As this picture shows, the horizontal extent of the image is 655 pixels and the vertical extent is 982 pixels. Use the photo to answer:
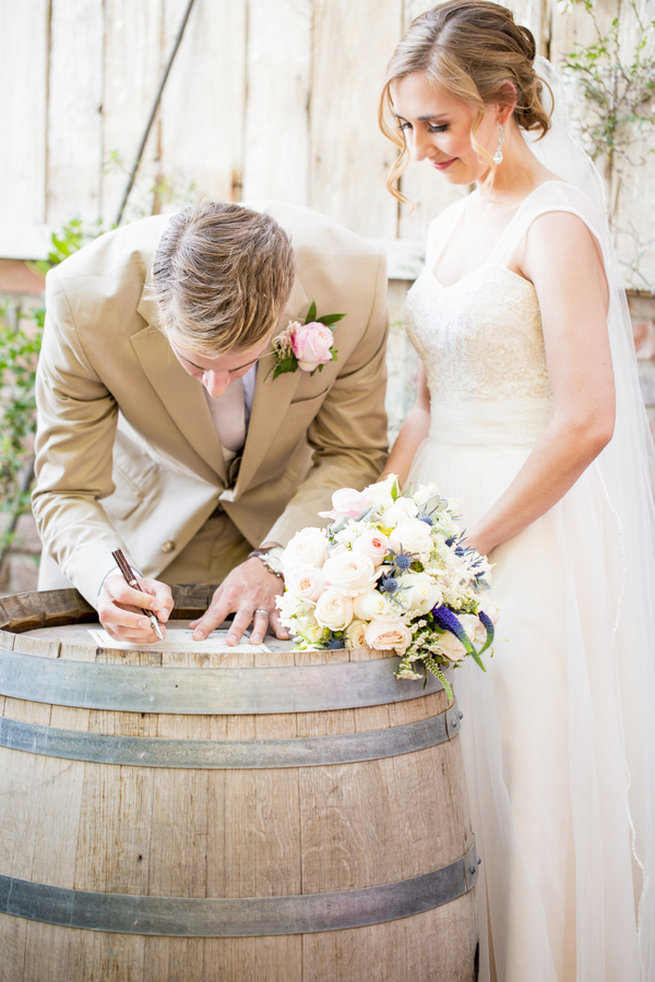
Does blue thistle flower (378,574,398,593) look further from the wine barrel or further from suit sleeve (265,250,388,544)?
suit sleeve (265,250,388,544)

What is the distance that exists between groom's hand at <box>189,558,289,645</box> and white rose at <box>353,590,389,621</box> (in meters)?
0.28

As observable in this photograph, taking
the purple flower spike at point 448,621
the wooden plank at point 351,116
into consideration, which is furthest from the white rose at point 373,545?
the wooden plank at point 351,116

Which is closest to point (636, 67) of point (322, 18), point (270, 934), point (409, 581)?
point (322, 18)

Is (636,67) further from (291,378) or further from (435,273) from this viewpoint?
(291,378)

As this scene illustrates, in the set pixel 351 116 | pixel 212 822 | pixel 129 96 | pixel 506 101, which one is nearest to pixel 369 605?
pixel 212 822

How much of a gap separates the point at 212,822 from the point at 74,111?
7.88ft

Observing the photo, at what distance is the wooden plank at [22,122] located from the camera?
2.85 m

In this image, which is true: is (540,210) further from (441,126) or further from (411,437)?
(411,437)

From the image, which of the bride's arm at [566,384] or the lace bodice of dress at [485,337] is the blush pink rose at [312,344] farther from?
the bride's arm at [566,384]

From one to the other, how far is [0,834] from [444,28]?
1.51 metres

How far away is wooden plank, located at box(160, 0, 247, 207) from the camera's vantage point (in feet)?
9.30

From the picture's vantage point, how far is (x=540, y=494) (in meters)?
1.60

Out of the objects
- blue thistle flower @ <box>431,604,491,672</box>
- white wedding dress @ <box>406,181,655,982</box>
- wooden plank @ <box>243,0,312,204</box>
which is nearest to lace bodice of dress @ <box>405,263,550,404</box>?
white wedding dress @ <box>406,181,655,982</box>

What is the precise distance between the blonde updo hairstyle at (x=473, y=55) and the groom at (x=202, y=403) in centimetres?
35
